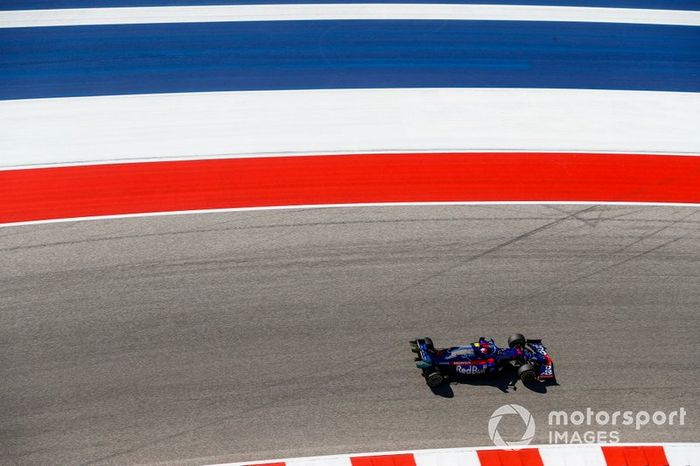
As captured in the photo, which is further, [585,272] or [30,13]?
[30,13]

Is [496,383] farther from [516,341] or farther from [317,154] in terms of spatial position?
[317,154]

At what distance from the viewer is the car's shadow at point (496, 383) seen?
10.9 metres

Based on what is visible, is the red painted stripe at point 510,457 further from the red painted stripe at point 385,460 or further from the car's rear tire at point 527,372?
the car's rear tire at point 527,372

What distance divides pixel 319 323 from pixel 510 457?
376 cm

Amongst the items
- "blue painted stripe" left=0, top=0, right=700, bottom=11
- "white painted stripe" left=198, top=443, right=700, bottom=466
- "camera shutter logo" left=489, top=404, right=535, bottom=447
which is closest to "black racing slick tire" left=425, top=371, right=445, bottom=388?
"camera shutter logo" left=489, top=404, right=535, bottom=447

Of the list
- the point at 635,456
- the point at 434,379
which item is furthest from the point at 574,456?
the point at 434,379

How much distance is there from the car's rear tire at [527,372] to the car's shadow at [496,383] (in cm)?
17

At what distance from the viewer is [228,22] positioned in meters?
19.4

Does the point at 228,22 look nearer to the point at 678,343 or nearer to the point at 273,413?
the point at 273,413

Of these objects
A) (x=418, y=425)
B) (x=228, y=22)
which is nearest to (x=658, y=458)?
(x=418, y=425)

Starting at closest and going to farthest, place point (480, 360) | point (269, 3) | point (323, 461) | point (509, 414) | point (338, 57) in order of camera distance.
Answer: point (323, 461), point (509, 414), point (480, 360), point (338, 57), point (269, 3)

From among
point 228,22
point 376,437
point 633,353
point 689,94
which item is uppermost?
point 228,22

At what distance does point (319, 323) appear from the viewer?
11.8 meters

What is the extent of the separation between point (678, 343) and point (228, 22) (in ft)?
46.4
